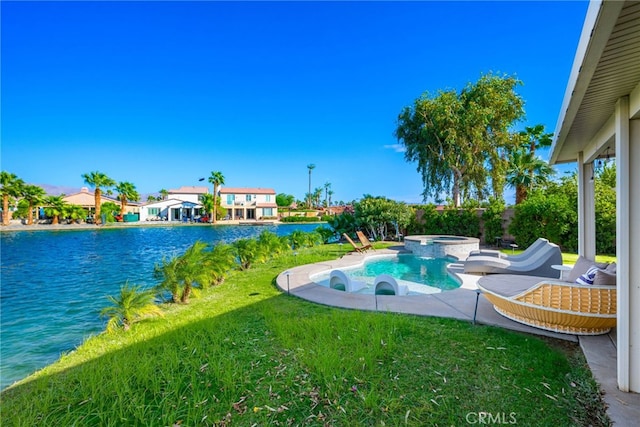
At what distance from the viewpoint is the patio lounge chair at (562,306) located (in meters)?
3.43

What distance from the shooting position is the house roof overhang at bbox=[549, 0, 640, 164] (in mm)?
1500

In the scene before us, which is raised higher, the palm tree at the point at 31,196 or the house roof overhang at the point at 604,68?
the palm tree at the point at 31,196

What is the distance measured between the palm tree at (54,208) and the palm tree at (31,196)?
1.21 meters

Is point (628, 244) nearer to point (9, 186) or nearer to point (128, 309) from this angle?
point (128, 309)

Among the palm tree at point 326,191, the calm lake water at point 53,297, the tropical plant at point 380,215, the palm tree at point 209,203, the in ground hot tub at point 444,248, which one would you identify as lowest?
the calm lake water at point 53,297

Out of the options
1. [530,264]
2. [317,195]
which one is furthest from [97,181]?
[317,195]

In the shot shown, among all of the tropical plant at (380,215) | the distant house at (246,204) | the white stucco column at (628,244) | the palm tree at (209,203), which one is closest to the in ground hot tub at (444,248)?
the tropical plant at (380,215)

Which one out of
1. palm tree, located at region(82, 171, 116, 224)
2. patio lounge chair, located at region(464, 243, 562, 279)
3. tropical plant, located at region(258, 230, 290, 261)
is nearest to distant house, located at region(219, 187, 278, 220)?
palm tree, located at region(82, 171, 116, 224)

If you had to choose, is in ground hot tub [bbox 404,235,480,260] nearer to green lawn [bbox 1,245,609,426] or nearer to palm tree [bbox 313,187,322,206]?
green lawn [bbox 1,245,609,426]

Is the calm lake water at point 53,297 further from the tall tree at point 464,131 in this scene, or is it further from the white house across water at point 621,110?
the tall tree at point 464,131

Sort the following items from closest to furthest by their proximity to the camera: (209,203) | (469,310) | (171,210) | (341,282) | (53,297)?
(469,310)
(341,282)
(53,297)
(209,203)
(171,210)

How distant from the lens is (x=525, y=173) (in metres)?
17.6

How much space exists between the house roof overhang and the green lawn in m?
2.55

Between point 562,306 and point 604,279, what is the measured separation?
0.61m
